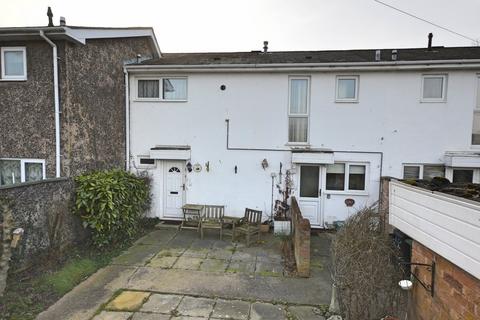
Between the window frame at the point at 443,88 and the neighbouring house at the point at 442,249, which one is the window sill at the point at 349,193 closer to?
the window frame at the point at 443,88

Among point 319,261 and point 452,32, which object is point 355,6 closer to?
point 452,32

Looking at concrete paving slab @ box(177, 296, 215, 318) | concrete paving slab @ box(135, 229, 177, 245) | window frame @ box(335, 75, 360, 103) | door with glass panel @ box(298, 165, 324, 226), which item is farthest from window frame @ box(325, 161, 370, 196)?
concrete paving slab @ box(177, 296, 215, 318)

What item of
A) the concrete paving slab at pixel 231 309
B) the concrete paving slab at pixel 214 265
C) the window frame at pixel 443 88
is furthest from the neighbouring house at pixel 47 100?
the window frame at pixel 443 88

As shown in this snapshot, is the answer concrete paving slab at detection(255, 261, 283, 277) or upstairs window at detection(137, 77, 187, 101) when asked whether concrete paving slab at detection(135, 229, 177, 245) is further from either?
upstairs window at detection(137, 77, 187, 101)

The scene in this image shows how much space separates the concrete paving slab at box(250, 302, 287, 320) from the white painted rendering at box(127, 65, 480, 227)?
4641 millimetres

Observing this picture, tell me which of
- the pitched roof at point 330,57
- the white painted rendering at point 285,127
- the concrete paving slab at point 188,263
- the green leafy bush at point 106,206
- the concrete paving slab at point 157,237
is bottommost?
the concrete paving slab at point 157,237

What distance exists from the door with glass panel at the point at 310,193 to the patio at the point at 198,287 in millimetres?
1645

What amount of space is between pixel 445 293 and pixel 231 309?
125 inches

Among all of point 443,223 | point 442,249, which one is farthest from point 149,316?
point 443,223

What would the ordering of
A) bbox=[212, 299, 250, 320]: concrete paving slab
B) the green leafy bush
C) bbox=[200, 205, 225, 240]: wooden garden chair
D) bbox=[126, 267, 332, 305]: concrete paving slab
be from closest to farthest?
bbox=[212, 299, 250, 320]: concrete paving slab, bbox=[126, 267, 332, 305]: concrete paving slab, the green leafy bush, bbox=[200, 205, 225, 240]: wooden garden chair

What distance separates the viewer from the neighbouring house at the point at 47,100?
7.31m

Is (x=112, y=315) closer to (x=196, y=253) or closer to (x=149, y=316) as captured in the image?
(x=149, y=316)

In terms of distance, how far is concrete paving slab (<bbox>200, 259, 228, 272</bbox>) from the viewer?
21.0ft

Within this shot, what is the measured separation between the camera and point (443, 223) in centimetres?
321
